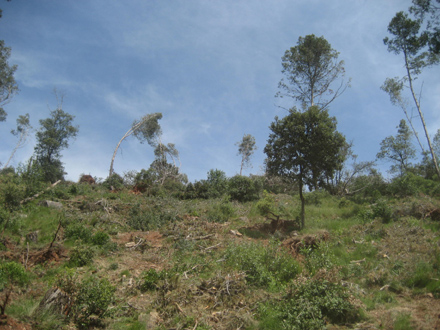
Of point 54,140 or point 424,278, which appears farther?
point 54,140

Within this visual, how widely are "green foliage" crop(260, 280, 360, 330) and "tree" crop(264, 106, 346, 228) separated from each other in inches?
300

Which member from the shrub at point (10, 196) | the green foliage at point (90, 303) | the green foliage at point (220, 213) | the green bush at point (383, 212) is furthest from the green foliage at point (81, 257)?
the green bush at point (383, 212)

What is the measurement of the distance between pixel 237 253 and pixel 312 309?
336 cm

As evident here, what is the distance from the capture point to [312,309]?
5414mm

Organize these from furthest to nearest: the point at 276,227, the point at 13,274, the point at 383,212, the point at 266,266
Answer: the point at 276,227 → the point at 383,212 → the point at 266,266 → the point at 13,274

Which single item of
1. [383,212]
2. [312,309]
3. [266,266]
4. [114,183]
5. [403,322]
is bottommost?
[403,322]

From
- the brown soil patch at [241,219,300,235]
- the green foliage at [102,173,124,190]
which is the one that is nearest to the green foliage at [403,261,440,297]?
the brown soil patch at [241,219,300,235]

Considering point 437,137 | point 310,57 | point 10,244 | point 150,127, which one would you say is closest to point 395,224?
point 10,244

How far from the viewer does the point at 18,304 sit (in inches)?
222

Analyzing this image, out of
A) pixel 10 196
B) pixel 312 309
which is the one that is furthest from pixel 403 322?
pixel 10 196

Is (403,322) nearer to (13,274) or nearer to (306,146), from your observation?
(13,274)

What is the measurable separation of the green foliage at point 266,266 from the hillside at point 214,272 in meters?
0.03

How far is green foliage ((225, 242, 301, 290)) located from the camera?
283 inches

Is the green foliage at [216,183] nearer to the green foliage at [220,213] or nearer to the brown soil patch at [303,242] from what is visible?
the green foliage at [220,213]
